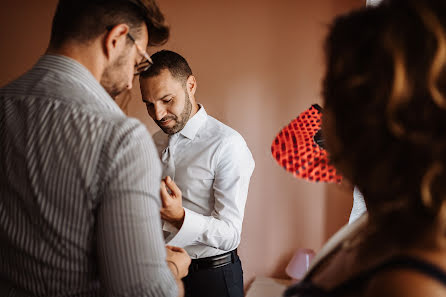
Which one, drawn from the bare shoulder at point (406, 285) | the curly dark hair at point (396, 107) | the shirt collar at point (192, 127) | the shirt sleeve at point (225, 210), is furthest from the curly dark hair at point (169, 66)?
the bare shoulder at point (406, 285)

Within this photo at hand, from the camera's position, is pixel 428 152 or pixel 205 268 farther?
pixel 205 268

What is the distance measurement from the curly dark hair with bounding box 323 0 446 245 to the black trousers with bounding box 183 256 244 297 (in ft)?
4.56

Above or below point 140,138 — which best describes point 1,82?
below

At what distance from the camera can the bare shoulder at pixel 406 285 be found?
0.47m

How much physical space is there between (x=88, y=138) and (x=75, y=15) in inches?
12.8

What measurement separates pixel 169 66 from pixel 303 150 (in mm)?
918

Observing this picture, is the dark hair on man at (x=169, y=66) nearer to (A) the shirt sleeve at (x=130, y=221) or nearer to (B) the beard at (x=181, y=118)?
(B) the beard at (x=181, y=118)

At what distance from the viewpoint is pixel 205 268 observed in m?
1.88

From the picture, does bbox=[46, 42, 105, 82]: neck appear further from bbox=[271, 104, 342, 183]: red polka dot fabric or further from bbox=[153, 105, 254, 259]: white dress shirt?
bbox=[153, 105, 254, 259]: white dress shirt

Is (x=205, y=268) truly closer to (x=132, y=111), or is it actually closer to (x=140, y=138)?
(x=140, y=138)

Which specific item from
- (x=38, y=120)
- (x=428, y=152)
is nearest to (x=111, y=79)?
(x=38, y=120)

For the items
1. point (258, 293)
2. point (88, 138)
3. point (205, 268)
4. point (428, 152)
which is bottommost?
point (258, 293)

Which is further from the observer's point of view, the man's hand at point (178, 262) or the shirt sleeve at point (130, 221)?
the man's hand at point (178, 262)

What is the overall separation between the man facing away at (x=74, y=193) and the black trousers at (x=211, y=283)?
102 cm
